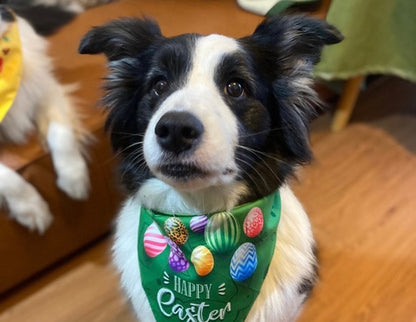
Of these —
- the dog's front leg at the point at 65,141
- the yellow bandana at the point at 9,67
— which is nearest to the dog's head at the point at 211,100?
the dog's front leg at the point at 65,141

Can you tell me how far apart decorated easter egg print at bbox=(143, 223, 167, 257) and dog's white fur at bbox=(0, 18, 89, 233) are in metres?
0.49

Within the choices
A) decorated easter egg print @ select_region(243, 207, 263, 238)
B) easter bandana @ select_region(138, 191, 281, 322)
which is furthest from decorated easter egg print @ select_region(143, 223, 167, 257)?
decorated easter egg print @ select_region(243, 207, 263, 238)

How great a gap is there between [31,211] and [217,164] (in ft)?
2.86

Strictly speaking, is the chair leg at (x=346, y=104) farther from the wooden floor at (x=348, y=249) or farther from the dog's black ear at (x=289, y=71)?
the dog's black ear at (x=289, y=71)

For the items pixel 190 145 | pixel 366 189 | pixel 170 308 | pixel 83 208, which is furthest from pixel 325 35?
pixel 366 189

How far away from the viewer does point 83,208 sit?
196 centimetres

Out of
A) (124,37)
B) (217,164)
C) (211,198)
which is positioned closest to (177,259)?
(211,198)

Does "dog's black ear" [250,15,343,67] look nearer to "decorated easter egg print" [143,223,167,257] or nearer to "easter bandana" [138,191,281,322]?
"easter bandana" [138,191,281,322]

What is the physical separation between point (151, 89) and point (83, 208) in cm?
78

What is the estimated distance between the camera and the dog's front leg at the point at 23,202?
1688mm

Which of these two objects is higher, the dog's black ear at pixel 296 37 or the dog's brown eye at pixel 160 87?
the dog's black ear at pixel 296 37

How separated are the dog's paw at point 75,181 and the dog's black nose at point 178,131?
2.43 feet

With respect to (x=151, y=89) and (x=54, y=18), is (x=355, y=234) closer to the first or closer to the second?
(x=151, y=89)

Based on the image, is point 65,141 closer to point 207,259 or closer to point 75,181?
point 75,181
